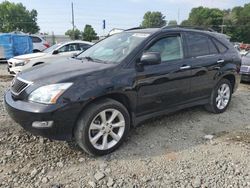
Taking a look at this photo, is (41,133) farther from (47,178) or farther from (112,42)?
(112,42)

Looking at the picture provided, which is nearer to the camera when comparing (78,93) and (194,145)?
(78,93)

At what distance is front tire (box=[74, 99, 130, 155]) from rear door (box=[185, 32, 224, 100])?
1.60 m

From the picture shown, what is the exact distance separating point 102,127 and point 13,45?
13017 mm

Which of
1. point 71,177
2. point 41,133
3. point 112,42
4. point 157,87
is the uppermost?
point 112,42

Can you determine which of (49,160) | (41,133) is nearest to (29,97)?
(41,133)

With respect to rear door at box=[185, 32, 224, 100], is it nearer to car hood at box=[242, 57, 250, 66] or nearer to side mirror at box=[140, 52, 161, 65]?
side mirror at box=[140, 52, 161, 65]

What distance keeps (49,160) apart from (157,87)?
6.03ft

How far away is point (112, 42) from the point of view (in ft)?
14.7

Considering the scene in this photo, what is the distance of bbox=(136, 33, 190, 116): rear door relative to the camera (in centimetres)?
385

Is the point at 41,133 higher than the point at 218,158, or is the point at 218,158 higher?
the point at 41,133

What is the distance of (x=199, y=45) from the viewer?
4.80 m

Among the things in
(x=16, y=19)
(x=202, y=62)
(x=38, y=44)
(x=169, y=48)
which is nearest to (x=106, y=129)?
(x=169, y=48)

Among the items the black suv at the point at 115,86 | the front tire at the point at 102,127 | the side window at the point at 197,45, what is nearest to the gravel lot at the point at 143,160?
the front tire at the point at 102,127

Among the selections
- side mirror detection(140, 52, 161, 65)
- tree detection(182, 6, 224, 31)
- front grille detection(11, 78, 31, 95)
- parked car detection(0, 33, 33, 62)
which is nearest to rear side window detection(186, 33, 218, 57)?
side mirror detection(140, 52, 161, 65)
